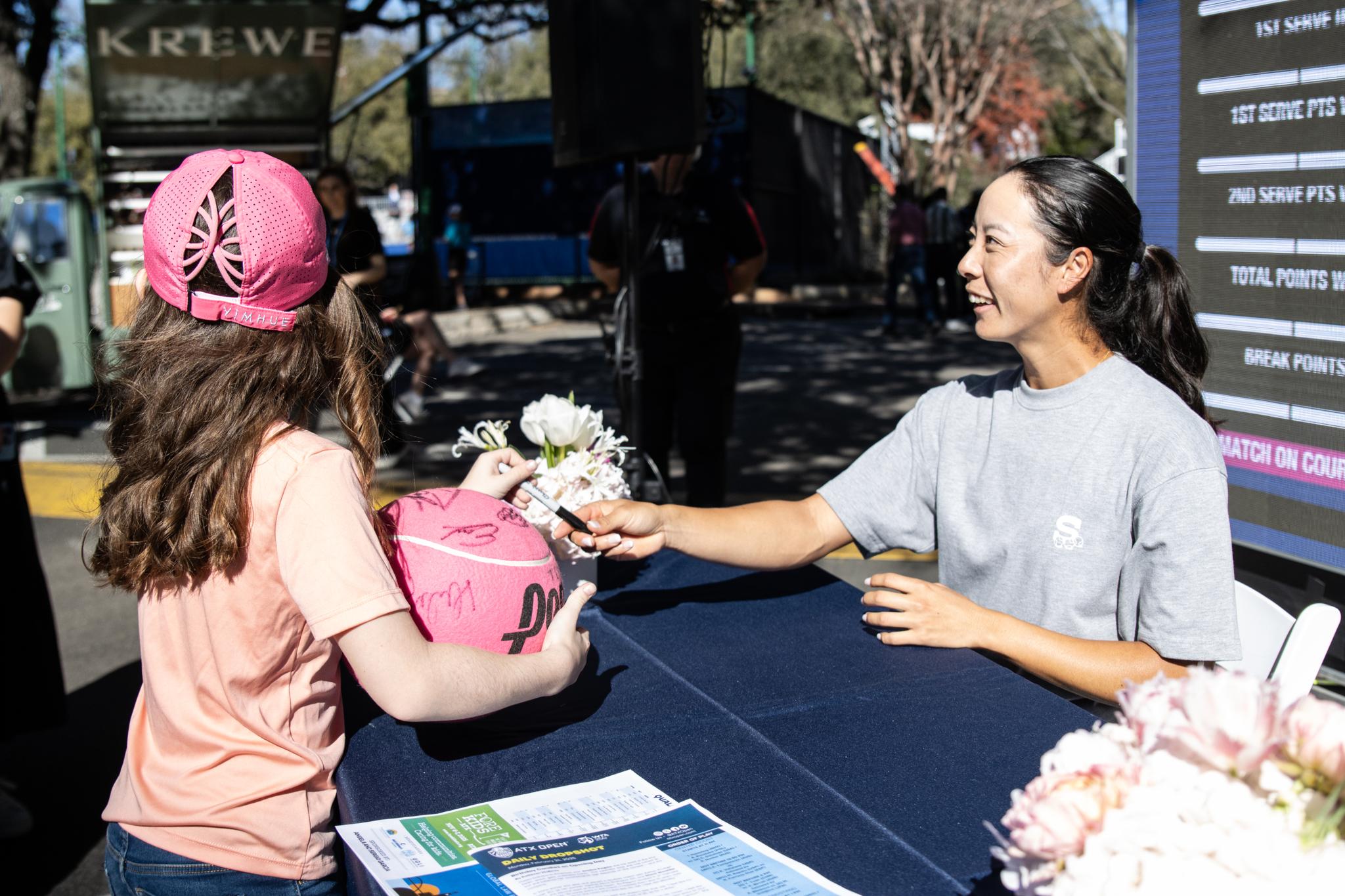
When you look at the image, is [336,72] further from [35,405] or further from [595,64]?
[595,64]

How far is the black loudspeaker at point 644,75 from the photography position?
4504 millimetres

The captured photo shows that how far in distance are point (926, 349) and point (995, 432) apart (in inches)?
492

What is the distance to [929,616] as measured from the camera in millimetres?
2289

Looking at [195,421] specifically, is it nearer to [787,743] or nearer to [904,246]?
[787,743]

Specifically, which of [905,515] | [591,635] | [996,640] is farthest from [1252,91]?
[591,635]

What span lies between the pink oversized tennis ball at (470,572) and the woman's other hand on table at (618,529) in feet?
1.50

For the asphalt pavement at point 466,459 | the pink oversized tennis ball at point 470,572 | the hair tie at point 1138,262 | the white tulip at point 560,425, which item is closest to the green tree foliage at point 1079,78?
→ the asphalt pavement at point 466,459

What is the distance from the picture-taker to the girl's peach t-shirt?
165cm

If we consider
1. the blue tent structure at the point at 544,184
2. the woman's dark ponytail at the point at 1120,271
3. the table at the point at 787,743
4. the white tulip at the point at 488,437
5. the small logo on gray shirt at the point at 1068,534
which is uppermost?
the blue tent structure at the point at 544,184

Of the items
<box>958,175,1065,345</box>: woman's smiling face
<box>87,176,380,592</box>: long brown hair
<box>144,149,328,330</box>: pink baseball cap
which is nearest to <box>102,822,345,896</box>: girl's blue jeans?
<box>87,176,380,592</box>: long brown hair

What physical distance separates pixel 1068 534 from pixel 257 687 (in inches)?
Result: 59.3

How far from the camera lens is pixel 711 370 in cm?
549

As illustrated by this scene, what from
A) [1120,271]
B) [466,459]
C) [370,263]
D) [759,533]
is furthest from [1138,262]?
[466,459]

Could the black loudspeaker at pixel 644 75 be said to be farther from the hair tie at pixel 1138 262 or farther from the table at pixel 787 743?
the table at pixel 787 743
